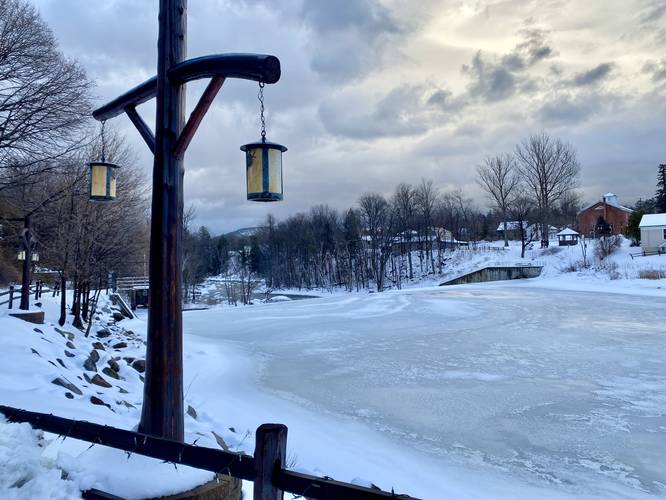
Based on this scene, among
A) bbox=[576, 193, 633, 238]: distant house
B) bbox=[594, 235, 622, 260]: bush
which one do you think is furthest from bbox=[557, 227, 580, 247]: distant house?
bbox=[576, 193, 633, 238]: distant house

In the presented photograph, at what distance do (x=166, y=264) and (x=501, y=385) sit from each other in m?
7.29

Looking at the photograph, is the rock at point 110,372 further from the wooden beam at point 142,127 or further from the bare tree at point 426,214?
the bare tree at point 426,214

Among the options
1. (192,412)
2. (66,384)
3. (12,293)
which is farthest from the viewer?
(12,293)

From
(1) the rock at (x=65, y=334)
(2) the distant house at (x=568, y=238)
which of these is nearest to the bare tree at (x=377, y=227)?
(2) the distant house at (x=568, y=238)

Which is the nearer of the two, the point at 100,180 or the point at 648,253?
the point at 100,180

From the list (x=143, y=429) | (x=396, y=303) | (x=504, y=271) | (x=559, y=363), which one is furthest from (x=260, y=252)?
(x=143, y=429)

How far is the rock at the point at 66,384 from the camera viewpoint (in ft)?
20.3

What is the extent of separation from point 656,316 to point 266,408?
52.7 feet

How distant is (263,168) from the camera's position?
3557 millimetres

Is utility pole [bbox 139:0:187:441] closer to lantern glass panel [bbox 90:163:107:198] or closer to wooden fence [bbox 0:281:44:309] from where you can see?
lantern glass panel [bbox 90:163:107:198]

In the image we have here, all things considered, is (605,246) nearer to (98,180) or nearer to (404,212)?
(404,212)

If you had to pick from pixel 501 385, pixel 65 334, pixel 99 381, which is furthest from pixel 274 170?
pixel 65 334

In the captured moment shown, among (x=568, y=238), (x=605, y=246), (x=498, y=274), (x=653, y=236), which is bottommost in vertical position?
(x=498, y=274)

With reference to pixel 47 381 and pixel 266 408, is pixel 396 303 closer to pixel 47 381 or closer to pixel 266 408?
pixel 266 408
